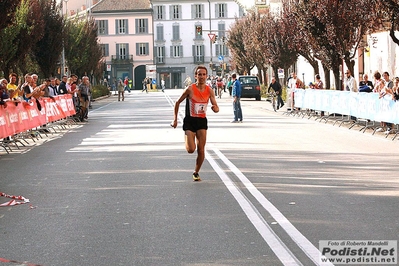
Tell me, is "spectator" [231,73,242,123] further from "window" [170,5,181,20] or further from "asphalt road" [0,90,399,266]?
"window" [170,5,181,20]

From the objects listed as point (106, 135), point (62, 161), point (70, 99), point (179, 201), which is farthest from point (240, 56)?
point (179, 201)

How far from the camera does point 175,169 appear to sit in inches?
626

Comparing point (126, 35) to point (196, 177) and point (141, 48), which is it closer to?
point (141, 48)

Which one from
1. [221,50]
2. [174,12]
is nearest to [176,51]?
[174,12]

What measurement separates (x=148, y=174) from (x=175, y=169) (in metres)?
0.88

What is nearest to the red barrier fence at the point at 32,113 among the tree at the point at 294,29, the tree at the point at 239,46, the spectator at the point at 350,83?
the spectator at the point at 350,83

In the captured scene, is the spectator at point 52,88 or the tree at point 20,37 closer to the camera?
the spectator at point 52,88

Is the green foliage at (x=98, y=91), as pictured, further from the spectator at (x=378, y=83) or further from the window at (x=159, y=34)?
the window at (x=159, y=34)

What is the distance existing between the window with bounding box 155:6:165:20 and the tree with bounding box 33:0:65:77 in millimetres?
76180

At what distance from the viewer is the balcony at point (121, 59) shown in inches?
5074

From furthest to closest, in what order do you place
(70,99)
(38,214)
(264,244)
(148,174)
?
(70,99)
(148,174)
(38,214)
(264,244)

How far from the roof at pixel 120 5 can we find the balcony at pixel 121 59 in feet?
21.5

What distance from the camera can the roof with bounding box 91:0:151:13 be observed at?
423ft

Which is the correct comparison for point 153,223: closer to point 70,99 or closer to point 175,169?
point 175,169
